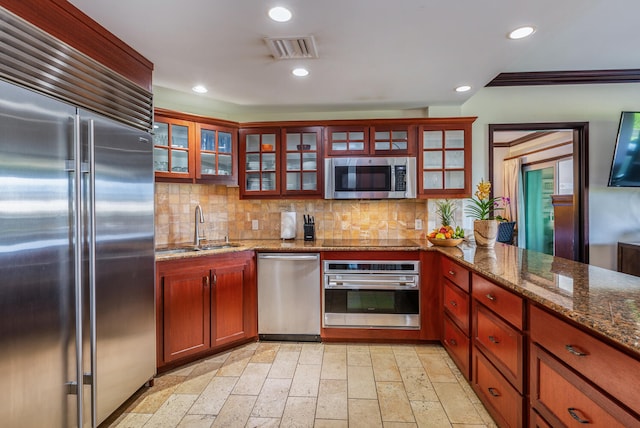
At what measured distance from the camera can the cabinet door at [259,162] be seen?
3.41 meters

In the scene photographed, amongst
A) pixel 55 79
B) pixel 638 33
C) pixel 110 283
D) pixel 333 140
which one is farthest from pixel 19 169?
pixel 638 33

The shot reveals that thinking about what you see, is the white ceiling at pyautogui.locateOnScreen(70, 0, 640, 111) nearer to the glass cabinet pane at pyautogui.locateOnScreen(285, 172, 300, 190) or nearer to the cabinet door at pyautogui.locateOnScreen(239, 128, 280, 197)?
the cabinet door at pyautogui.locateOnScreen(239, 128, 280, 197)

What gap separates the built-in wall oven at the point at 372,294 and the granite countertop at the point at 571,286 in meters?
0.53

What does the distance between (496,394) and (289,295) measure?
1788 millimetres

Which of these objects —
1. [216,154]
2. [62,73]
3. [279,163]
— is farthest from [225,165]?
[62,73]

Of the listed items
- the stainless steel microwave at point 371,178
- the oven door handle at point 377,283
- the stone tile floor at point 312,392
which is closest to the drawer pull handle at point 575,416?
the stone tile floor at point 312,392

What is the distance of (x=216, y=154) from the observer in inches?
127

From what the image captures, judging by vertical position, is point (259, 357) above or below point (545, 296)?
below

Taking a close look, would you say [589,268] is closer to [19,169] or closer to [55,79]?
[19,169]

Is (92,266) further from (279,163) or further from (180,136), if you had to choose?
(279,163)

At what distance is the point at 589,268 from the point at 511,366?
777mm

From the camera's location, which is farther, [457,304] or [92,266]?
[457,304]

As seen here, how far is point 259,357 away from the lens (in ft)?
8.97

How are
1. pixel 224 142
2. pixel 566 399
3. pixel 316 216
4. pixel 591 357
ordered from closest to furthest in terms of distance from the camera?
pixel 591 357
pixel 566 399
pixel 224 142
pixel 316 216
